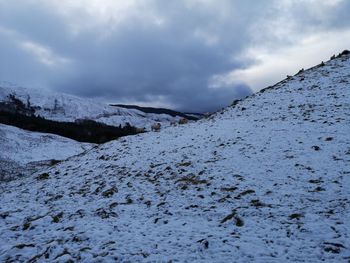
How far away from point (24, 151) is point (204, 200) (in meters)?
48.5

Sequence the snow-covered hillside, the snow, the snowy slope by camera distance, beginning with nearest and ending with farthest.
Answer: the snowy slope < the snow-covered hillside < the snow

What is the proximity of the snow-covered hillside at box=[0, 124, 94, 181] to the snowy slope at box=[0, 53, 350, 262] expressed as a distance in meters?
21.0

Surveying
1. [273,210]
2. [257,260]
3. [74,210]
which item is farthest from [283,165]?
[74,210]

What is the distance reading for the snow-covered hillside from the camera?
39.8 metres

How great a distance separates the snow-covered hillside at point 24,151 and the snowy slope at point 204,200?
21.0 m

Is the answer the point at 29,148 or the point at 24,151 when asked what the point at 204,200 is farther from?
the point at 29,148

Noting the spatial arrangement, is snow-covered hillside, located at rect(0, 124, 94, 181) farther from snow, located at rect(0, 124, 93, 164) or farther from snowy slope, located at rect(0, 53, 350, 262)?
snowy slope, located at rect(0, 53, 350, 262)

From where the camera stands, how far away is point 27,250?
9.80 metres

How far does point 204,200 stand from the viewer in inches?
485

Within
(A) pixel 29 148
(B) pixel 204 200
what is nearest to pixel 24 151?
(A) pixel 29 148

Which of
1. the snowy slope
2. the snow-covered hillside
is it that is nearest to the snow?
the snow-covered hillside

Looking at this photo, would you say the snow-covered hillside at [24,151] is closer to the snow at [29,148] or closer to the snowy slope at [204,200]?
the snow at [29,148]

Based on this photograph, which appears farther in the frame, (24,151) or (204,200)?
(24,151)

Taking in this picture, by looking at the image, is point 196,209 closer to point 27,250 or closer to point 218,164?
point 218,164
